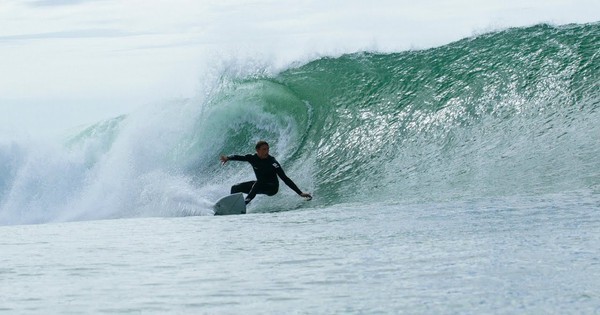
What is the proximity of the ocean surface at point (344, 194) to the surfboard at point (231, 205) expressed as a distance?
420 mm

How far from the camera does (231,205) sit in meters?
11.6

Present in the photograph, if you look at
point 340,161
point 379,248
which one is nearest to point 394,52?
point 340,161

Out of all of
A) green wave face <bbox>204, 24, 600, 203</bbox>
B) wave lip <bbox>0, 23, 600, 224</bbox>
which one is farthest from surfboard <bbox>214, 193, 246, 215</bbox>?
green wave face <bbox>204, 24, 600, 203</bbox>

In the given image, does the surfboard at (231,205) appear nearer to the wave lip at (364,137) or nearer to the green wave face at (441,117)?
the wave lip at (364,137)

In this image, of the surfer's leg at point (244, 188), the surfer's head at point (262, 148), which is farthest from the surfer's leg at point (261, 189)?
the surfer's head at point (262, 148)

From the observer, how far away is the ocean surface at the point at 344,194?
18.6 ft

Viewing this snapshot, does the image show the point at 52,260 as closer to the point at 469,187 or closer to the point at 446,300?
the point at 446,300

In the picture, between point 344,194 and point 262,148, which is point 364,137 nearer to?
point 344,194

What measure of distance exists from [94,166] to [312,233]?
8.93 meters

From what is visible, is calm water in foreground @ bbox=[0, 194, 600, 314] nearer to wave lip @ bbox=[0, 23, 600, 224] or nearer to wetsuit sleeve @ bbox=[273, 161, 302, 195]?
wetsuit sleeve @ bbox=[273, 161, 302, 195]

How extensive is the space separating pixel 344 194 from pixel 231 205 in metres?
1.47

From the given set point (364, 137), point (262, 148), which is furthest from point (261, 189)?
point (364, 137)

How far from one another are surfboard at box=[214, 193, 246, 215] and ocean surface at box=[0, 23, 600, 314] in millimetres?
420

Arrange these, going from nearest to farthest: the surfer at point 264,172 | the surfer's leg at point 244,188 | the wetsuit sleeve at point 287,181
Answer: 1. the wetsuit sleeve at point 287,181
2. the surfer at point 264,172
3. the surfer's leg at point 244,188
